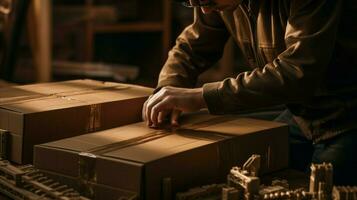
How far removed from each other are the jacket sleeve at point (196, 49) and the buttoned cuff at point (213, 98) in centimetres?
38

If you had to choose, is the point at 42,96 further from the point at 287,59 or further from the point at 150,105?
the point at 287,59

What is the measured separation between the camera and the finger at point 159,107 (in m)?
1.62

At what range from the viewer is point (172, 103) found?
5.32 feet

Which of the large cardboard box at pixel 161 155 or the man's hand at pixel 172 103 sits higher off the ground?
the man's hand at pixel 172 103

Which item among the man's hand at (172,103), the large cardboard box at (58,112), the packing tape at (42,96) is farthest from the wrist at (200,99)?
the packing tape at (42,96)

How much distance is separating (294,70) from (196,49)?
588mm

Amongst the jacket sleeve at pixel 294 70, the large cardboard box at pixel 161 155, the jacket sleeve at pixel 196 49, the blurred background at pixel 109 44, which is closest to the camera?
the large cardboard box at pixel 161 155

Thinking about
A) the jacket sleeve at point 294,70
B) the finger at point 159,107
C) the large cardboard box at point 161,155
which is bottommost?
the large cardboard box at point 161,155

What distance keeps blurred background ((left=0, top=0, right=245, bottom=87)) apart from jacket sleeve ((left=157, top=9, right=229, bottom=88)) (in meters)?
1.84

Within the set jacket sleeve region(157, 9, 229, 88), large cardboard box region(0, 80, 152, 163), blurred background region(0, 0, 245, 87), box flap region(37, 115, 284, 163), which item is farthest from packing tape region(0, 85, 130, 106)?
blurred background region(0, 0, 245, 87)

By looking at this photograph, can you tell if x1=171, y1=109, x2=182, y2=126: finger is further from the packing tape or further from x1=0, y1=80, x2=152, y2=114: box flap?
the packing tape

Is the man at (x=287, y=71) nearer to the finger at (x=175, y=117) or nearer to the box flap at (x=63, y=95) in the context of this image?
the finger at (x=175, y=117)

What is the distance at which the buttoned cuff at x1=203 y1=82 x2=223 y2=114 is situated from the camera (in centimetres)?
160

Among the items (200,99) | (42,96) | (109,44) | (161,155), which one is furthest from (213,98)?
(109,44)
